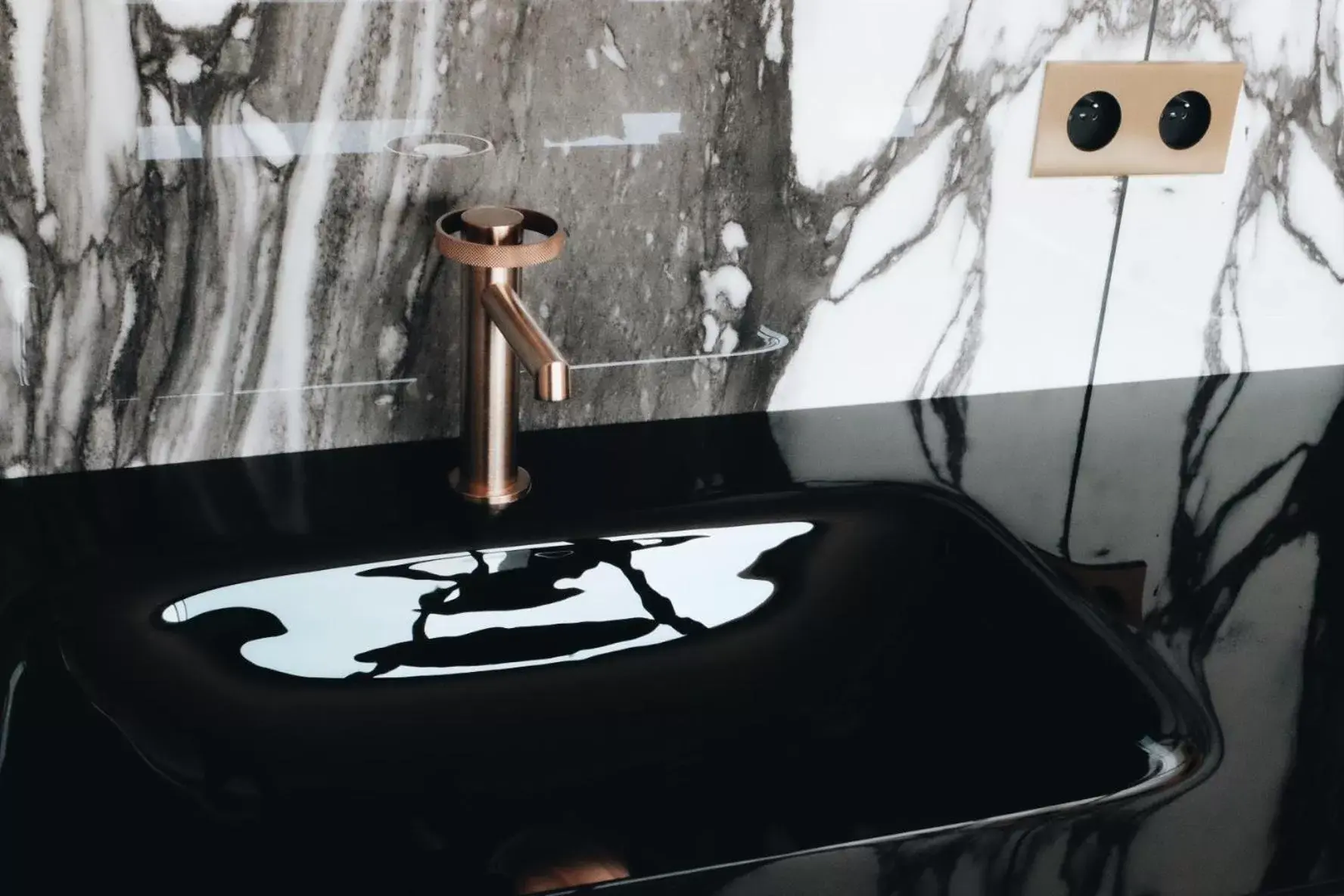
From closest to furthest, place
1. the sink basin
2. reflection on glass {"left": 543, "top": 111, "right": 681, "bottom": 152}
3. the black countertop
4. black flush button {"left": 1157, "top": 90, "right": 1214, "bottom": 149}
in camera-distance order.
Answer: the black countertop → the sink basin → reflection on glass {"left": 543, "top": 111, "right": 681, "bottom": 152} → black flush button {"left": 1157, "top": 90, "right": 1214, "bottom": 149}

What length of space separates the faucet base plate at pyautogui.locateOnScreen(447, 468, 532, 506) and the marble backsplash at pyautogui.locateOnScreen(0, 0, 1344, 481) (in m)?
0.07

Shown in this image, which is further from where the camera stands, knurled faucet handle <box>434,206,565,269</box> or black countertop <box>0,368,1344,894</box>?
knurled faucet handle <box>434,206,565,269</box>

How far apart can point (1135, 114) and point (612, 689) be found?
21.3 inches

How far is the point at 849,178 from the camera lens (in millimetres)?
928

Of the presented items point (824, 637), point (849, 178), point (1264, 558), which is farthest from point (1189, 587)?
point (849, 178)

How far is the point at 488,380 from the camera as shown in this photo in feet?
2.74

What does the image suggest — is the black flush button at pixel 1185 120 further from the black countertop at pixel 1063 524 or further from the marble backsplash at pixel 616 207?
the black countertop at pixel 1063 524

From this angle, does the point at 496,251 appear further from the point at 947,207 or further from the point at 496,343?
the point at 947,207

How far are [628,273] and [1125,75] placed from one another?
1.22ft

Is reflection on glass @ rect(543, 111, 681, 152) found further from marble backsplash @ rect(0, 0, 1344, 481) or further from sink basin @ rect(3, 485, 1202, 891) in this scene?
sink basin @ rect(3, 485, 1202, 891)

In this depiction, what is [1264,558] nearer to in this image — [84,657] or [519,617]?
[519,617]

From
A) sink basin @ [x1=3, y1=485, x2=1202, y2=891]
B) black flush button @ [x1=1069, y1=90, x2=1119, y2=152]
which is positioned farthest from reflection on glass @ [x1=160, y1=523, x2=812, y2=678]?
black flush button @ [x1=1069, y1=90, x2=1119, y2=152]

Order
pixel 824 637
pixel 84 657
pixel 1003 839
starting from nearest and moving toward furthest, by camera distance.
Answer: pixel 1003 839
pixel 84 657
pixel 824 637

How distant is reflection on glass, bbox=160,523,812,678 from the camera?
2.64 feet
